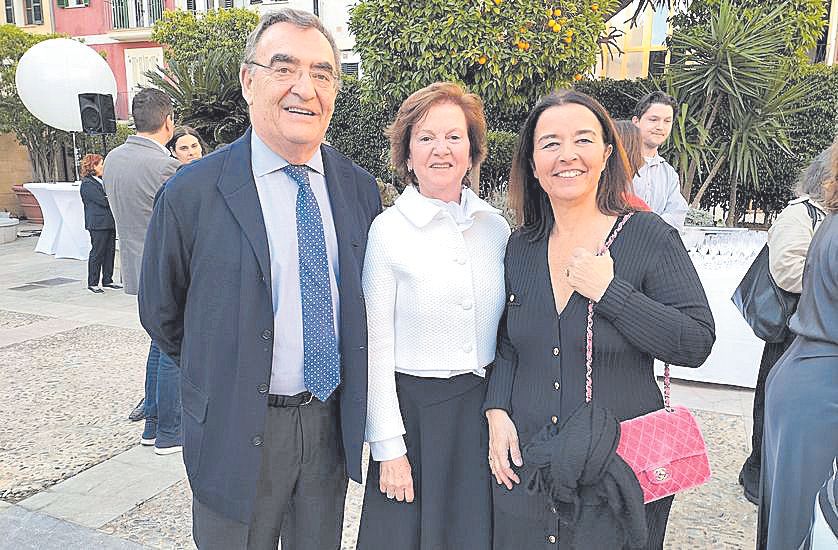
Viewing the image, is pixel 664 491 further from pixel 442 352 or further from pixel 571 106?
pixel 571 106

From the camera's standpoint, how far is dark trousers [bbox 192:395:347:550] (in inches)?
74.1

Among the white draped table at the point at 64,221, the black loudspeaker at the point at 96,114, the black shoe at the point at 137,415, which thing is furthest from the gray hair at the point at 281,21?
the white draped table at the point at 64,221

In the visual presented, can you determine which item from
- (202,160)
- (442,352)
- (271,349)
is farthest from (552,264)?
(202,160)

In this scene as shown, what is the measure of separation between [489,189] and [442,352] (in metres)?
6.76

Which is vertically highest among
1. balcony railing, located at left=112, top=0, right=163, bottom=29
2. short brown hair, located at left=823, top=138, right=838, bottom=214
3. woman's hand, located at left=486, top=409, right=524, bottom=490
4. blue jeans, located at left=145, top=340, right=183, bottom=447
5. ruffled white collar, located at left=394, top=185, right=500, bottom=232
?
balcony railing, located at left=112, top=0, right=163, bottom=29

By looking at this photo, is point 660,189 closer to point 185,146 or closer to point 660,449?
point 660,449

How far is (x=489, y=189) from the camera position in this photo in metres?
8.56

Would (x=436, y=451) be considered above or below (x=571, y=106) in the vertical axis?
below

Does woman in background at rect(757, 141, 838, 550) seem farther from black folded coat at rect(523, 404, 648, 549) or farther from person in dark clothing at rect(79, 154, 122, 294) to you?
person in dark clothing at rect(79, 154, 122, 294)

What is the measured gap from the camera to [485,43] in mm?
6277

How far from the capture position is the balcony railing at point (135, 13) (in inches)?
867

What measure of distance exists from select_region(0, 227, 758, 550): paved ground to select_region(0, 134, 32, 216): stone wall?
37.2 ft

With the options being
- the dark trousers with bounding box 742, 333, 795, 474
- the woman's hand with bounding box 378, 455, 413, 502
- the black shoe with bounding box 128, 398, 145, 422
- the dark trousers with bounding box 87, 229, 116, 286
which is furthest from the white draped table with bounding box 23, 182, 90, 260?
the dark trousers with bounding box 742, 333, 795, 474

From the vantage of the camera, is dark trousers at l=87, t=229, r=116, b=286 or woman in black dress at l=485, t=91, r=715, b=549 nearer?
woman in black dress at l=485, t=91, r=715, b=549
